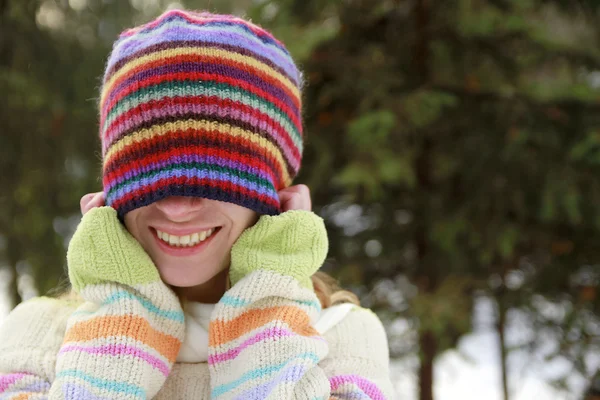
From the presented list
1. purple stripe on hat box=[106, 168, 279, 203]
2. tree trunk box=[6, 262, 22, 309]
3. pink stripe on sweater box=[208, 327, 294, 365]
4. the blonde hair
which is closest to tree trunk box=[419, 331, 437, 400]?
the blonde hair

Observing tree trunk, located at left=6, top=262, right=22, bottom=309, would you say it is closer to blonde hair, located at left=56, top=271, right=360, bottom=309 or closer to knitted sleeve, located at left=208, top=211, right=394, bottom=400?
blonde hair, located at left=56, top=271, right=360, bottom=309

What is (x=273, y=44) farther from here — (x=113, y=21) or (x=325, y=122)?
(x=113, y=21)

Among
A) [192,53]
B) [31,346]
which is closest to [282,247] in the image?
[192,53]

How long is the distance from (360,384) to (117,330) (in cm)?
57

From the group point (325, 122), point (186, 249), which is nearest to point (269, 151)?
point (186, 249)

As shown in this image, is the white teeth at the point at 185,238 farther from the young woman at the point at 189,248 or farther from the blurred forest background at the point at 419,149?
the blurred forest background at the point at 419,149

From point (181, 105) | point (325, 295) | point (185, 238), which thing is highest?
point (181, 105)

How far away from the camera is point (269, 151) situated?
1.38 m

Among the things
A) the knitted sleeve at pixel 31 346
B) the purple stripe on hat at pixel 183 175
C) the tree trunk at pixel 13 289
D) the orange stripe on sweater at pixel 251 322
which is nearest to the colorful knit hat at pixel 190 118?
the purple stripe on hat at pixel 183 175

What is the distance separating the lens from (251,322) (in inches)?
52.7

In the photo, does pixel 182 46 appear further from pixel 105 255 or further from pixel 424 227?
pixel 424 227

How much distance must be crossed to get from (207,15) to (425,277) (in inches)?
87.1

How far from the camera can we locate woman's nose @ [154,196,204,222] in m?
1.29

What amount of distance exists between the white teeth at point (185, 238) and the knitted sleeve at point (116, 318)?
0.20 ft
